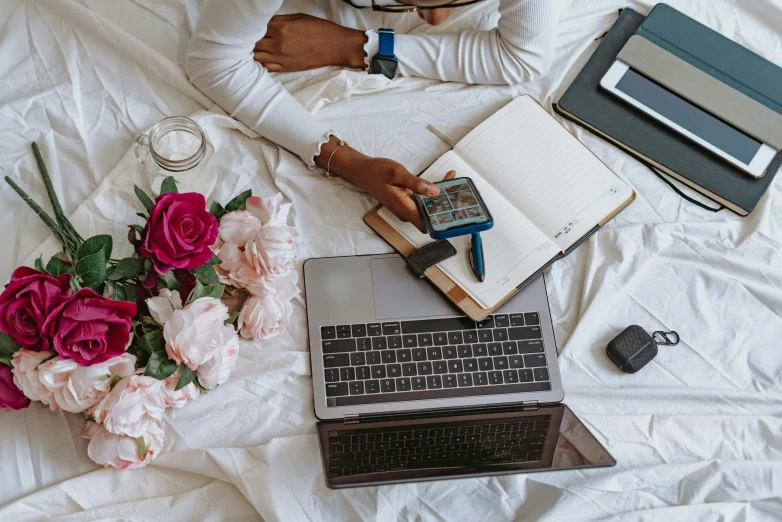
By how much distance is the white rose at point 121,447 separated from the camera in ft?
2.51

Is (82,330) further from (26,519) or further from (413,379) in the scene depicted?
(413,379)

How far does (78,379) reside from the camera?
693mm

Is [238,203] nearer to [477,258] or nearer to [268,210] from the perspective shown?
[268,210]

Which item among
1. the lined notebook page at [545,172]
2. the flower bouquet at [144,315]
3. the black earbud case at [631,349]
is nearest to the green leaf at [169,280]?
the flower bouquet at [144,315]

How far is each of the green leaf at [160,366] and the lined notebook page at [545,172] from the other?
0.51 metres

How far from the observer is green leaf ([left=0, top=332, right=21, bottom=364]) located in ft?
2.28

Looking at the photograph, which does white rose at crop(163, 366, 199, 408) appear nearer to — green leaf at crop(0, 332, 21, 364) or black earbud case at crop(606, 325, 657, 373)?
green leaf at crop(0, 332, 21, 364)

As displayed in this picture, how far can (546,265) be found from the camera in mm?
948

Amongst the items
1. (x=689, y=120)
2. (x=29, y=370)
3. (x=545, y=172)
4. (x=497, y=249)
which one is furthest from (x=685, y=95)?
(x=29, y=370)

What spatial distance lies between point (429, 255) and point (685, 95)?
48 centimetres

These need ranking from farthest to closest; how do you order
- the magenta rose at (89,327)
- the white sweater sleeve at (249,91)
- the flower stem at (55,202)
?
1. the white sweater sleeve at (249,91)
2. the flower stem at (55,202)
3. the magenta rose at (89,327)

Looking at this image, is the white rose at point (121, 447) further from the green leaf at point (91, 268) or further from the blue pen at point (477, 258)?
the blue pen at point (477, 258)

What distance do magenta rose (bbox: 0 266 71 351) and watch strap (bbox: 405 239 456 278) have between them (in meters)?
0.44

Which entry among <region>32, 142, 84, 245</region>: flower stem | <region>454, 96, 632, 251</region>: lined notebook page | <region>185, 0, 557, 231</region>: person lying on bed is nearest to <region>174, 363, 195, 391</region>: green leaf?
<region>32, 142, 84, 245</region>: flower stem
